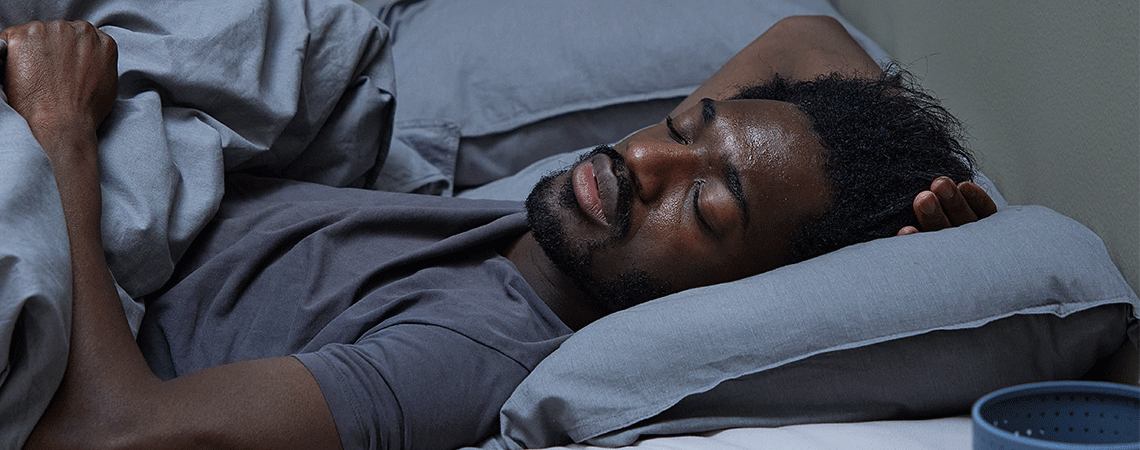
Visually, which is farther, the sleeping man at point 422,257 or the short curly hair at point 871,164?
the short curly hair at point 871,164

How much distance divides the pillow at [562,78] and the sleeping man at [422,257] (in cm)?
38

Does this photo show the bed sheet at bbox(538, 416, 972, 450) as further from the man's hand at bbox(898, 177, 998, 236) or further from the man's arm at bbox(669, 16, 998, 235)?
the man's arm at bbox(669, 16, 998, 235)

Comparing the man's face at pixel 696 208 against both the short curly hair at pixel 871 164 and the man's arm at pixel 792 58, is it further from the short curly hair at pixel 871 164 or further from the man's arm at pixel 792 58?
the man's arm at pixel 792 58

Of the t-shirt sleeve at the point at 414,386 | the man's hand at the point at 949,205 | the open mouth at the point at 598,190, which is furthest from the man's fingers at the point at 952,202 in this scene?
the t-shirt sleeve at the point at 414,386

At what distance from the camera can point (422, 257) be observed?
1.05m

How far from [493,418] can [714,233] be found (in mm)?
330

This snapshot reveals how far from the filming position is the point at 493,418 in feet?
2.83

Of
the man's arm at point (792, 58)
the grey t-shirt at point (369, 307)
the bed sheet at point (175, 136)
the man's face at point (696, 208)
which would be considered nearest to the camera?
the bed sheet at point (175, 136)

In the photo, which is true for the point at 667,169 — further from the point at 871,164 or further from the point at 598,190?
the point at 871,164

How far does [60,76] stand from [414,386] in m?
0.52

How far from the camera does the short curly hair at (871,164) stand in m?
0.99

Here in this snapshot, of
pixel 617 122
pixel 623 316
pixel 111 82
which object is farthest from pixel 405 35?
pixel 623 316

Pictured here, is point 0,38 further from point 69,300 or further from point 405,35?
point 405,35

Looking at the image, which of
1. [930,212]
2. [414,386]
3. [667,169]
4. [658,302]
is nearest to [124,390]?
[414,386]
